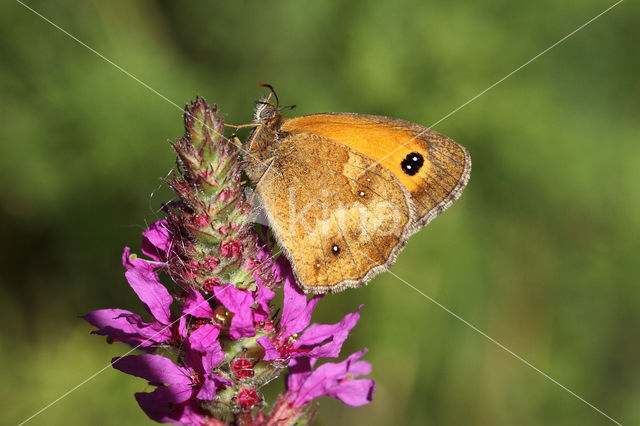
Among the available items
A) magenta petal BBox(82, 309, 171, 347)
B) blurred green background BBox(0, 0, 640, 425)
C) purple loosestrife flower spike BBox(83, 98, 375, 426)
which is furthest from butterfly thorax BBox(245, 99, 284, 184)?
blurred green background BBox(0, 0, 640, 425)

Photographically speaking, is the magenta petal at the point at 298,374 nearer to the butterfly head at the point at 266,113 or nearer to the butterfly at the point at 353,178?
the butterfly at the point at 353,178

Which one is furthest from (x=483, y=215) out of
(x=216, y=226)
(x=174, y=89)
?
(x=216, y=226)

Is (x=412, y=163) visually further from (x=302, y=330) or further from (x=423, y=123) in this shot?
(x=423, y=123)

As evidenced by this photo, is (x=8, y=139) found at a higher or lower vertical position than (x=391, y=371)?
higher

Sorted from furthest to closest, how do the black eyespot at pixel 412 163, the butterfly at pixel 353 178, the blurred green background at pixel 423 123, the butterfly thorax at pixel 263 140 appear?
the blurred green background at pixel 423 123 → the black eyespot at pixel 412 163 → the butterfly thorax at pixel 263 140 → the butterfly at pixel 353 178

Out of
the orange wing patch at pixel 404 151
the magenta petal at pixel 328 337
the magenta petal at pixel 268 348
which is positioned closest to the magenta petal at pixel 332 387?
the magenta petal at pixel 328 337

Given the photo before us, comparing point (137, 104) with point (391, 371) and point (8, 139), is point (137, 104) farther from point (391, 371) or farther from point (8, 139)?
point (391, 371)

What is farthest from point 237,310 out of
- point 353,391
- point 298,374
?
point 353,391
